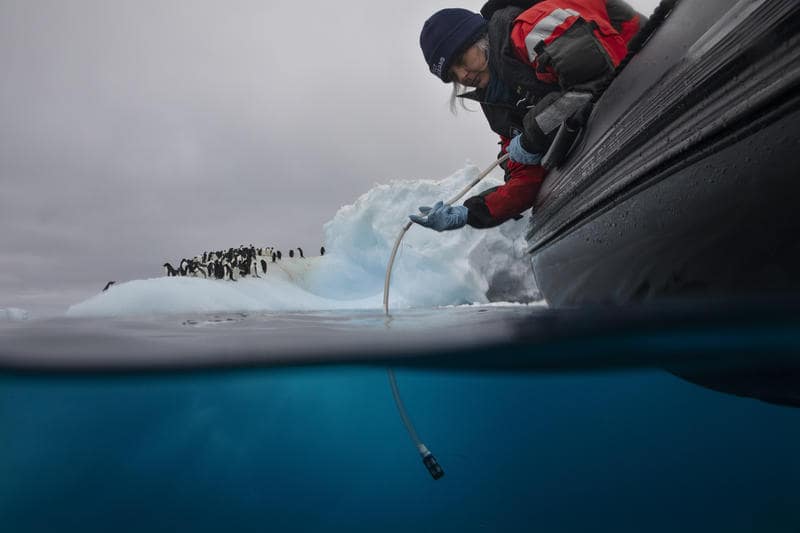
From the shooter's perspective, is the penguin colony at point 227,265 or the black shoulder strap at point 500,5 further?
the penguin colony at point 227,265

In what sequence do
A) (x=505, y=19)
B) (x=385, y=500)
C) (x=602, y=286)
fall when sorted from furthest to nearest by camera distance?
1. (x=385, y=500)
2. (x=505, y=19)
3. (x=602, y=286)

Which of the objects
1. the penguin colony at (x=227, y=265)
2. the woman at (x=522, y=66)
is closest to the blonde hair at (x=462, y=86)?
the woman at (x=522, y=66)

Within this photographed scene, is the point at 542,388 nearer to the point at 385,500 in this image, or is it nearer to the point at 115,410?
the point at 385,500

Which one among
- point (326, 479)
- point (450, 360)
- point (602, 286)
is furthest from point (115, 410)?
A: point (602, 286)

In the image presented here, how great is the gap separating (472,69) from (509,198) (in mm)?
1436

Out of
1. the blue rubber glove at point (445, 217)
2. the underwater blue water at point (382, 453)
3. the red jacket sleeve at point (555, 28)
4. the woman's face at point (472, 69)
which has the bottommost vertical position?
the underwater blue water at point (382, 453)

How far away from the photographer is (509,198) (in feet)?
16.1

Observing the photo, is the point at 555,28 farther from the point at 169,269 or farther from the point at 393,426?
the point at 169,269

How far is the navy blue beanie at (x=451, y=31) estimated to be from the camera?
422cm

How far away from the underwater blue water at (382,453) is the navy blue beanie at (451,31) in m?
3.15

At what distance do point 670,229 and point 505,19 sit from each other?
247 centimetres

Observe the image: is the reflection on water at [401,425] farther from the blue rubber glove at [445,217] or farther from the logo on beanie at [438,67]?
the logo on beanie at [438,67]

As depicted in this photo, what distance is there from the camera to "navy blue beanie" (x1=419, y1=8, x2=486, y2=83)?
4.22 m

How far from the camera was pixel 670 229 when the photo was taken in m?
2.19
